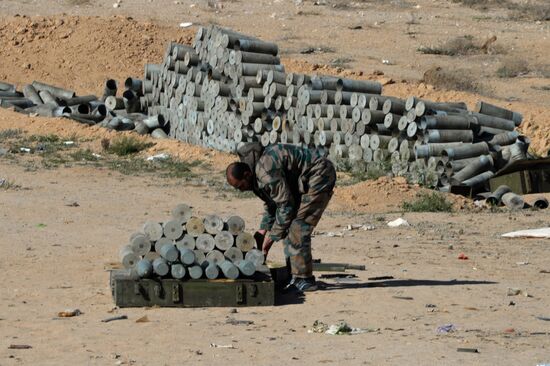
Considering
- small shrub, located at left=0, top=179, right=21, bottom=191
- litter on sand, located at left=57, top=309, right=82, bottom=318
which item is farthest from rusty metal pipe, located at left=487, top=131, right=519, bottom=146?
litter on sand, located at left=57, top=309, right=82, bottom=318

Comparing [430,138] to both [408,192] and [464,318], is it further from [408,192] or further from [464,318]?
[464,318]

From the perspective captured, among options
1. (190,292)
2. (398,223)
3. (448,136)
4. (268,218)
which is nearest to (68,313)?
(190,292)

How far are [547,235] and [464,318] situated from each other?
555 centimetres

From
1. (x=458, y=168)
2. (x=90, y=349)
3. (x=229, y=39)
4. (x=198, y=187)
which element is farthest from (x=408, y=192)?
(x=90, y=349)

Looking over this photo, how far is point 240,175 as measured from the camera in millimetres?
10148

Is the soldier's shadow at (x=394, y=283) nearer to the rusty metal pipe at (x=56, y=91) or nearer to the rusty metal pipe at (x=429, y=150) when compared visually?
the rusty metal pipe at (x=429, y=150)

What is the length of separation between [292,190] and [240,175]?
0.71m

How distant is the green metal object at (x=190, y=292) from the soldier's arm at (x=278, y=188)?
0.58m

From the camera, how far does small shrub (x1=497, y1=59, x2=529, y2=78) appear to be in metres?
31.2

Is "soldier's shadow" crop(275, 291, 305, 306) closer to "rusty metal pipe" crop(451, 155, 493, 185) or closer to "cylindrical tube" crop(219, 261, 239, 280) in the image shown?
"cylindrical tube" crop(219, 261, 239, 280)

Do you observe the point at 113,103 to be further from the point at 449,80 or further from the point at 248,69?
the point at 449,80

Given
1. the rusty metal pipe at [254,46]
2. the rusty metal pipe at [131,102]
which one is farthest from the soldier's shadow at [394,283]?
the rusty metal pipe at [131,102]

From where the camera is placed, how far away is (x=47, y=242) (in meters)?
14.1

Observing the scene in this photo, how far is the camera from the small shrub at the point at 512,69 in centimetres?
3123
